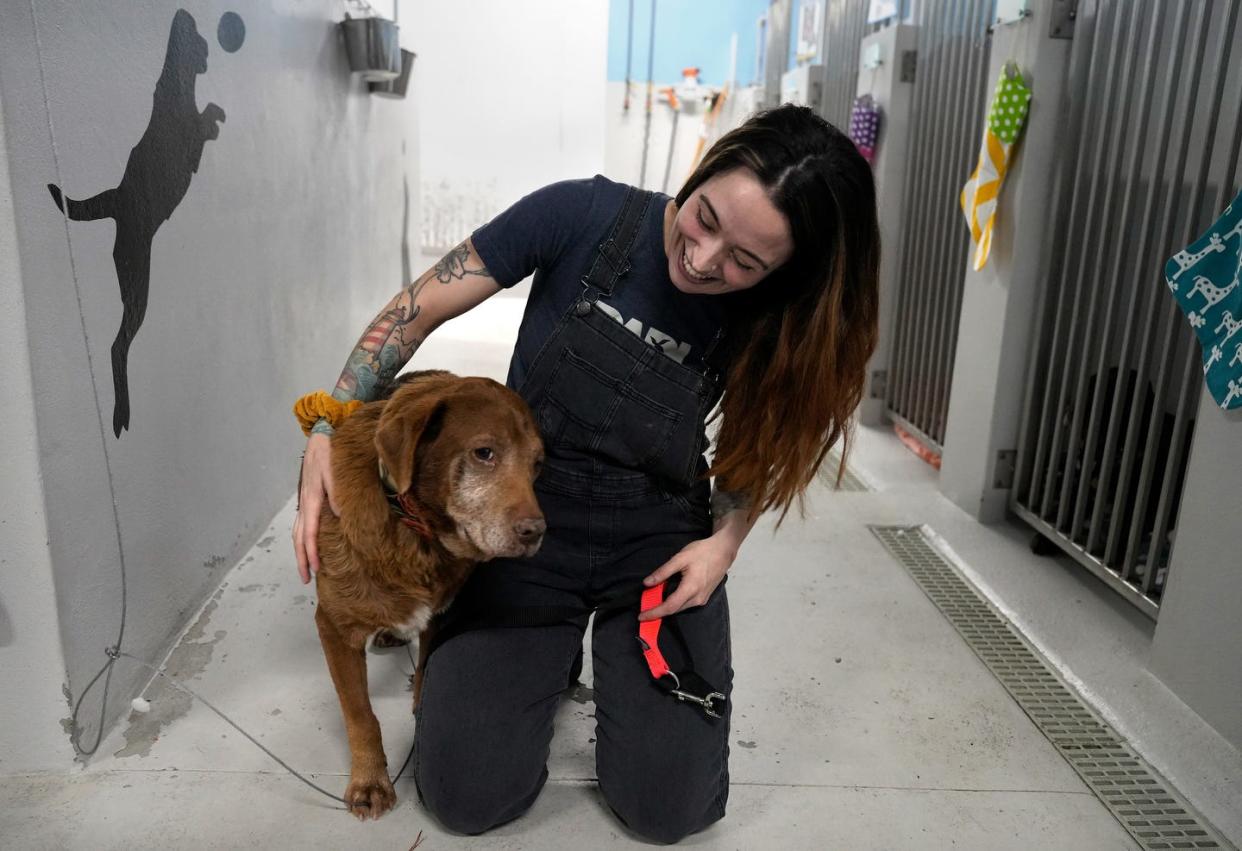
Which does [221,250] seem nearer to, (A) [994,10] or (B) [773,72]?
(A) [994,10]

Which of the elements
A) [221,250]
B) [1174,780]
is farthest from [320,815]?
[1174,780]

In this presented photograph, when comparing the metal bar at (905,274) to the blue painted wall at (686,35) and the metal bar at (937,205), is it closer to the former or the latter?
the metal bar at (937,205)

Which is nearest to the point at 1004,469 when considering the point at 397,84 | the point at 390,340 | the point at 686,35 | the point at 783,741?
the point at 783,741

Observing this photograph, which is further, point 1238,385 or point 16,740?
point 1238,385

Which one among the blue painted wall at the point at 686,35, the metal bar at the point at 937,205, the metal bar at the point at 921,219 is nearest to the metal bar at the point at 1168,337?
the metal bar at the point at 937,205

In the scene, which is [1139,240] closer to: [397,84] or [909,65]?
[909,65]

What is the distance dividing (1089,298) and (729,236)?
1894 millimetres

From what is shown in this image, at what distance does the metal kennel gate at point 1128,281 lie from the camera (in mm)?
2383

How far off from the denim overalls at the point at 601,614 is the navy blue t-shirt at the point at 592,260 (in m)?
0.02

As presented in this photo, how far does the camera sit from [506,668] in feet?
5.67

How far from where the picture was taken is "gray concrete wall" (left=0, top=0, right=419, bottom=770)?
1.60m

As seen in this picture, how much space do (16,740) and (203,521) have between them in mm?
763

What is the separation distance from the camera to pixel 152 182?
79.9 inches

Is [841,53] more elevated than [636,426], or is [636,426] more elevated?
[841,53]
